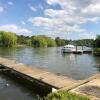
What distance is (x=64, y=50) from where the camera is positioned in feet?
228

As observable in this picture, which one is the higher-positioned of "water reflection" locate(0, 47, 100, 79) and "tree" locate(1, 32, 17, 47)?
"tree" locate(1, 32, 17, 47)

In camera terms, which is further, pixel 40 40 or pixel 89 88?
pixel 40 40

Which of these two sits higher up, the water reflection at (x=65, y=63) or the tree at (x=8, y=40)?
the tree at (x=8, y=40)

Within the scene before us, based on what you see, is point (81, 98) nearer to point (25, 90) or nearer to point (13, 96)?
point (13, 96)

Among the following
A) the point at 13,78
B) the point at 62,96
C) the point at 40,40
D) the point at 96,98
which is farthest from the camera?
the point at 40,40

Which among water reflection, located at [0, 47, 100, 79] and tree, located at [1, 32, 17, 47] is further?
tree, located at [1, 32, 17, 47]

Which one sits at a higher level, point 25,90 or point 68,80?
point 68,80

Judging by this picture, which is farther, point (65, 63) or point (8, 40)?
point (8, 40)

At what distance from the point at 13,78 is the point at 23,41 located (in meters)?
122

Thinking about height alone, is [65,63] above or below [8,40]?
below

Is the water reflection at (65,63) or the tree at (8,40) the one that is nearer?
the water reflection at (65,63)

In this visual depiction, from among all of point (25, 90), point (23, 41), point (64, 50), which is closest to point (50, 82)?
point (25, 90)

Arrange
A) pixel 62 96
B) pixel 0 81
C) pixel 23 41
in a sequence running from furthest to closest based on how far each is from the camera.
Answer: pixel 23 41
pixel 0 81
pixel 62 96

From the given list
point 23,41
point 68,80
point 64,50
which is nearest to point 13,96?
point 68,80
